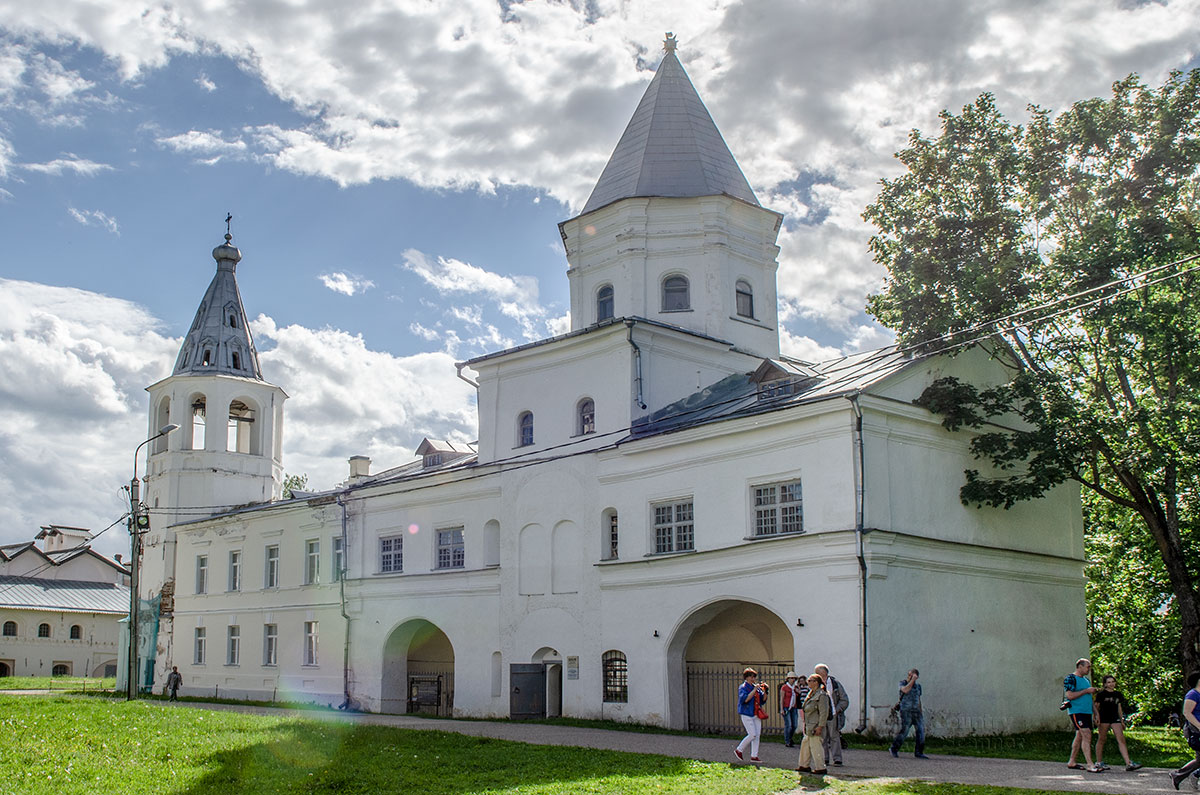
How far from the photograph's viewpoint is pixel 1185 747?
2097 cm

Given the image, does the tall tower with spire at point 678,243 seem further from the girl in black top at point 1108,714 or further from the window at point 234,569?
the window at point 234,569

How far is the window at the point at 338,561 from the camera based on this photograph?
113 feet

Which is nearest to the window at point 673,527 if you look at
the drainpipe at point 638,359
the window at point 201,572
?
the drainpipe at point 638,359

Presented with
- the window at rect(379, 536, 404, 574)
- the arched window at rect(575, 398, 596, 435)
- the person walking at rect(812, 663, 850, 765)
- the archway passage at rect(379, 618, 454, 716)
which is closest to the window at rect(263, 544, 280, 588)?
the window at rect(379, 536, 404, 574)

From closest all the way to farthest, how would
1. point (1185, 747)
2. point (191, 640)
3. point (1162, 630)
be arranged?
point (1185, 747) → point (1162, 630) → point (191, 640)

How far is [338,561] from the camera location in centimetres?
3525

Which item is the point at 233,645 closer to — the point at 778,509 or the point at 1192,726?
the point at 778,509

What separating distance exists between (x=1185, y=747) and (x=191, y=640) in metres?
32.9

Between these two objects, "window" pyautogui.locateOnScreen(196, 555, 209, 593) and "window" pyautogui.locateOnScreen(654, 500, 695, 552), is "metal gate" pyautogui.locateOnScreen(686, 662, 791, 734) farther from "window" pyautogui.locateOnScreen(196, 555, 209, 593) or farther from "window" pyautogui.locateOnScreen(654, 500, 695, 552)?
"window" pyautogui.locateOnScreen(196, 555, 209, 593)

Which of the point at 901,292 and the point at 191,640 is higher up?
the point at 901,292

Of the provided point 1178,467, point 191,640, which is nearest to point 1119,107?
point 1178,467

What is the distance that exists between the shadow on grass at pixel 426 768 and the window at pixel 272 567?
62.7 feet

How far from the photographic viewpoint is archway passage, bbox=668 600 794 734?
24500 mm

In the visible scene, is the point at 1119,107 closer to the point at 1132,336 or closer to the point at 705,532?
the point at 1132,336
